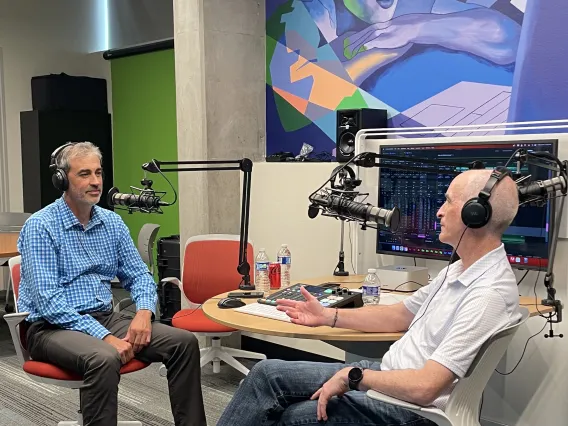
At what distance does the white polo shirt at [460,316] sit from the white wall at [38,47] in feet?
19.2

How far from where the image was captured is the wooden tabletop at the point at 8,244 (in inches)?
189

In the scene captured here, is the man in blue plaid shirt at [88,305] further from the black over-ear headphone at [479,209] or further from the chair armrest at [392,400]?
the black over-ear headphone at [479,209]

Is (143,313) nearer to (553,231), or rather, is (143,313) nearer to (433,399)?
(433,399)

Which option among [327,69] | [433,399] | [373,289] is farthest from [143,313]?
[327,69]

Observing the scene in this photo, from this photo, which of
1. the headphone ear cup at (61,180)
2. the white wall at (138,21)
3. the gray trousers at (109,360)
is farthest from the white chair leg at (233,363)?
the white wall at (138,21)

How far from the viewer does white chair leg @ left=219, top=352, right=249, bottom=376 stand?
4152 mm

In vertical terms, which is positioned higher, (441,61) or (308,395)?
(441,61)

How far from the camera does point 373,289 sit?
2887 mm

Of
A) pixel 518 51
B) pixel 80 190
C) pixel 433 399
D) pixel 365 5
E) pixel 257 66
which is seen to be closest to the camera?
pixel 433 399

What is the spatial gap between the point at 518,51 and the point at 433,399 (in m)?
2.22

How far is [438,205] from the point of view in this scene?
3328 millimetres

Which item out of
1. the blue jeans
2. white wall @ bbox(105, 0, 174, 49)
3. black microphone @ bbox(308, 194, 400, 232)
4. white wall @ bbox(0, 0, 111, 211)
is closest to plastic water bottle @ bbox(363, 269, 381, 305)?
black microphone @ bbox(308, 194, 400, 232)

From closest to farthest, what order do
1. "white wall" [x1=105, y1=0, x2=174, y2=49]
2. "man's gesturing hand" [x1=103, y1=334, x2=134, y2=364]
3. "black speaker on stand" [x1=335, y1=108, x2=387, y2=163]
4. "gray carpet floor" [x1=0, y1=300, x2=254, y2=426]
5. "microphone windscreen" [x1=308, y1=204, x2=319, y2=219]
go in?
"man's gesturing hand" [x1=103, y1=334, x2=134, y2=364] < "microphone windscreen" [x1=308, y1=204, x2=319, y2=219] < "gray carpet floor" [x1=0, y1=300, x2=254, y2=426] < "black speaker on stand" [x1=335, y1=108, x2=387, y2=163] < "white wall" [x1=105, y1=0, x2=174, y2=49]

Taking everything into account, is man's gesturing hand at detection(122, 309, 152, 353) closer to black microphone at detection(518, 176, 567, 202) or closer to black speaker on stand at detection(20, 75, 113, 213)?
black microphone at detection(518, 176, 567, 202)
